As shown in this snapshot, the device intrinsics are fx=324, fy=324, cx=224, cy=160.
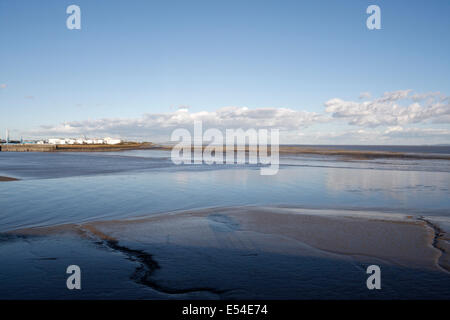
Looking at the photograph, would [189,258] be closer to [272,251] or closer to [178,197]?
[272,251]

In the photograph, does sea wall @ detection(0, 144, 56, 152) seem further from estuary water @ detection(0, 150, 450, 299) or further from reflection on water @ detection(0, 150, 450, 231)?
estuary water @ detection(0, 150, 450, 299)

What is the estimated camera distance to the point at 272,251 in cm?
750

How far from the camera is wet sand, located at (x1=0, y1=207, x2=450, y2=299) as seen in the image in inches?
221

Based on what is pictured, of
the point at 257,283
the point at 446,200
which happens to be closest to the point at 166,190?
the point at 257,283

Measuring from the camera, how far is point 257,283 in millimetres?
5730

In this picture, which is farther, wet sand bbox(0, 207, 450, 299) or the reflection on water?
the reflection on water

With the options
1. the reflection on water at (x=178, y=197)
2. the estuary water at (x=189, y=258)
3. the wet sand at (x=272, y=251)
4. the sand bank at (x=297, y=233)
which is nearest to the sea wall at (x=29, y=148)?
the reflection on water at (x=178, y=197)

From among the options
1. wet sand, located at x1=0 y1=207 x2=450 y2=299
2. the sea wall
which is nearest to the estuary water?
wet sand, located at x1=0 y1=207 x2=450 y2=299

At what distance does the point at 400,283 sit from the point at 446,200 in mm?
11227

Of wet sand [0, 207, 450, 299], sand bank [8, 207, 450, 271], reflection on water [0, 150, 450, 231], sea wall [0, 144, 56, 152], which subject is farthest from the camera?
sea wall [0, 144, 56, 152]

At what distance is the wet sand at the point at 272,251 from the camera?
18.4 feet

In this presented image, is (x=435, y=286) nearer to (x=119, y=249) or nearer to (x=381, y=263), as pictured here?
(x=381, y=263)

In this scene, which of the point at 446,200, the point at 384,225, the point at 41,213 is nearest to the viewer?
the point at 384,225

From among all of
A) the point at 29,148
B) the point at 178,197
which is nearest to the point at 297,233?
the point at 178,197
